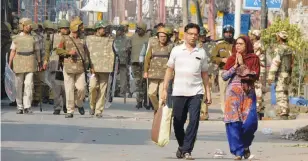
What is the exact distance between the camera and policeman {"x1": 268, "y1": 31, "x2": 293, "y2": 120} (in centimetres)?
2177

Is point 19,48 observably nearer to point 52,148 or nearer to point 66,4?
point 52,148

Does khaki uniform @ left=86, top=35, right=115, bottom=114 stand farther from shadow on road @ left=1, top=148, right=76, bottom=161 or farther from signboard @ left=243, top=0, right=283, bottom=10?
signboard @ left=243, top=0, right=283, bottom=10

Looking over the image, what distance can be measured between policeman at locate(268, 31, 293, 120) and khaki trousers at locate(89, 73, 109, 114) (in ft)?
11.0

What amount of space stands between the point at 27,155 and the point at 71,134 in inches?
143

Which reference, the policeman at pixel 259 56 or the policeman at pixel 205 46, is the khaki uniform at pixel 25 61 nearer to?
the policeman at pixel 205 46

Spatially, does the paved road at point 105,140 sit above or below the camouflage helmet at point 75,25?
below

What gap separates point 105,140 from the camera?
16000mm

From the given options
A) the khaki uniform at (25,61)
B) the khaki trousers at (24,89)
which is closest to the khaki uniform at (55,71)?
the khaki uniform at (25,61)

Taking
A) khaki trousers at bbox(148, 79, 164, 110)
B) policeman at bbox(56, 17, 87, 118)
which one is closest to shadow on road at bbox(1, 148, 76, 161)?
khaki trousers at bbox(148, 79, 164, 110)

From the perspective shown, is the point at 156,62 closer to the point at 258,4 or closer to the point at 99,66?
the point at 99,66

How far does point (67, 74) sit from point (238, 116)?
25.4 feet

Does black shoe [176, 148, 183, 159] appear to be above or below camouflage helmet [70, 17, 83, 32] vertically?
below

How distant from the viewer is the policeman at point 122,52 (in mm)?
29688

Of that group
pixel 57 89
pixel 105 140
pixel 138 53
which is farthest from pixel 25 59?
Answer: pixel 105 140
